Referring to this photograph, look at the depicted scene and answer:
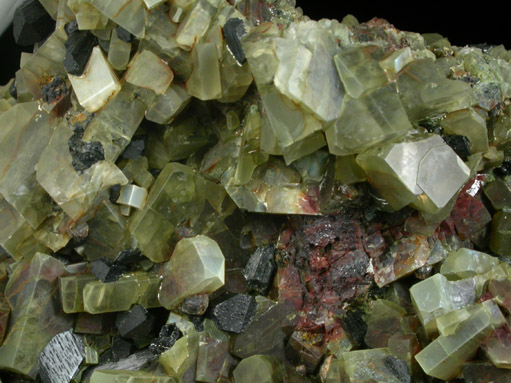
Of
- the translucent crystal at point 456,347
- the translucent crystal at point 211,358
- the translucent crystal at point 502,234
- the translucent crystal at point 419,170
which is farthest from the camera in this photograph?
the translucent crystal at point 502,234

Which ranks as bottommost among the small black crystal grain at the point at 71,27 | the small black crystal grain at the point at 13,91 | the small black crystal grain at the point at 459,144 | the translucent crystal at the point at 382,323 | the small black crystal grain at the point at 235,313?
the translucent crystal at the point at 382,323

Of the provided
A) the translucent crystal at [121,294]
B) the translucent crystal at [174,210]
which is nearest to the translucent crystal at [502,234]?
the translucent crystal at [174,210]

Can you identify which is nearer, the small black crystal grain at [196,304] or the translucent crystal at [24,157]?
the small black crystal grain at [196,304]

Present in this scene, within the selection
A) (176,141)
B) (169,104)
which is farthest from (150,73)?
(176,141)

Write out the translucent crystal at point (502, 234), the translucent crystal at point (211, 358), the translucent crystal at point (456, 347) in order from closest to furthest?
1. the translucent crystal at point (456, 347)
2. the translucent crystal at point (211, 358)
3. the translucent crystal at point (502, 234)

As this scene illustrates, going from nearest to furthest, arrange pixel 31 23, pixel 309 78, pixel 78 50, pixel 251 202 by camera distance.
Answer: pixel 309 78, pixel 251 202, pixel 78 50, pixel 31 23

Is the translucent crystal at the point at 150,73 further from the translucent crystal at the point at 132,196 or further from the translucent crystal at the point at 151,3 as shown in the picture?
the translucent crystal at the point at 132,196

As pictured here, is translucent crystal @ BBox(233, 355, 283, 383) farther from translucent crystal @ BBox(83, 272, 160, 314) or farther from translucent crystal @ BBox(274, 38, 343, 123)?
translucent crystal @ BBox(274, 38, 343, 123)

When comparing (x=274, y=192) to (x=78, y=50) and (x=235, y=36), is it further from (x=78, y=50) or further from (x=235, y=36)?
(x=78, y=50)
